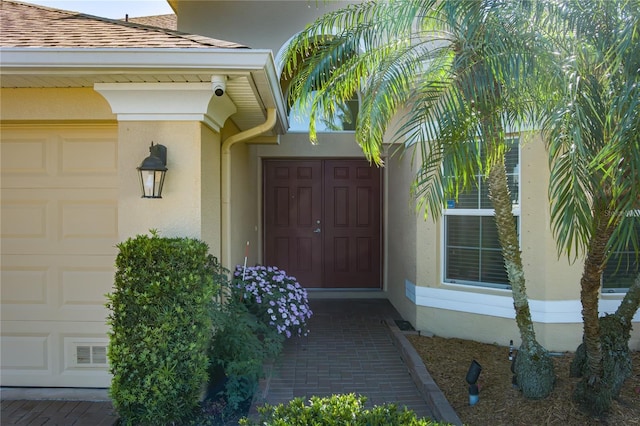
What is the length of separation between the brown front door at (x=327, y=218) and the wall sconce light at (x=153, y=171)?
16.6 ft

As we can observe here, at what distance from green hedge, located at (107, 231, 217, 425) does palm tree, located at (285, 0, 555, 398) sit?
6.16 ft

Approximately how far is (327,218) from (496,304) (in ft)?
12.8

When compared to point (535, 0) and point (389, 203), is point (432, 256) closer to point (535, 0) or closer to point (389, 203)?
point (389, 203)

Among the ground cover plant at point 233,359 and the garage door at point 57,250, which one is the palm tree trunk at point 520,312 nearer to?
the ground cover plant at point 233,359

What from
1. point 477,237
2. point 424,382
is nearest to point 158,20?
point 477,237

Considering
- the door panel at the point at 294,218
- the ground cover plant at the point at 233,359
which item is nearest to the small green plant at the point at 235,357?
the ground cover plant at the point at 233,359

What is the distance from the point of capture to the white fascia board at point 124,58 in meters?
3.34

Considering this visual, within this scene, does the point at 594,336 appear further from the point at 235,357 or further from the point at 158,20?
the point at 158,20

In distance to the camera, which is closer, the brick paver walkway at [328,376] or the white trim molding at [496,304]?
the brick paver walkway at [328,376]

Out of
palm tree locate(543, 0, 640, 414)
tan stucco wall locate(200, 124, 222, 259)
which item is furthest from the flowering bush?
palm tree locate(543, 0, 640, 414)

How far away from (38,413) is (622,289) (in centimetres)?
638

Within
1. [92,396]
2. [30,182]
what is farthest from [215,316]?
[30,182]

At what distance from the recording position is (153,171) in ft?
11.8

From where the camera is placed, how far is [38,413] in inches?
149
